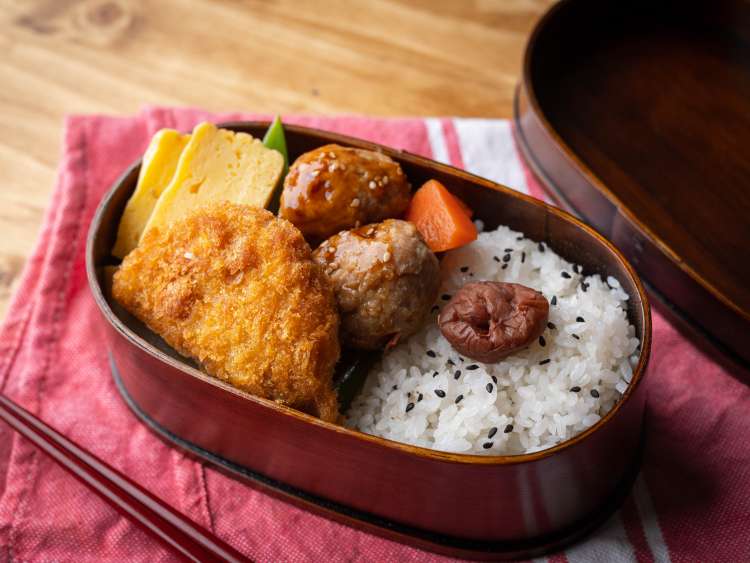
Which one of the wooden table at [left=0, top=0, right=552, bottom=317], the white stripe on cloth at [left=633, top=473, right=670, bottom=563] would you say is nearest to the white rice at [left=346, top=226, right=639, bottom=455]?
the white stripe on cloth at [left=633, top=473, right=670, bottom=563]

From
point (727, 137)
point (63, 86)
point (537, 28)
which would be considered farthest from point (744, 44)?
point (63, 86)

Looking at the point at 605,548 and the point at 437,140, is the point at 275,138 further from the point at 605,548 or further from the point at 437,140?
the point at 605,548

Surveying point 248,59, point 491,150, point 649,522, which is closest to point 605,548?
point 649,522

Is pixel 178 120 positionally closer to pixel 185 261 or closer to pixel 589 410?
pixel 185 261

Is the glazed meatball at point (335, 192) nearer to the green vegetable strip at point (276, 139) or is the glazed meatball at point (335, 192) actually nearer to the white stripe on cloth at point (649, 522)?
the green vegetable strip at point (276, 139)

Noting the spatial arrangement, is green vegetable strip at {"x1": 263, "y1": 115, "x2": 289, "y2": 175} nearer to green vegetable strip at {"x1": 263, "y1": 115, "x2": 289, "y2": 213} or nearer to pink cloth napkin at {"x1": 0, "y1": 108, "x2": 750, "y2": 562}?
green vegetable strip at {"x1": 263, "y1": 115, "x2": 289, "y2": 213}
